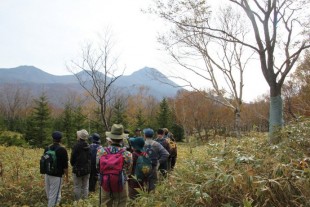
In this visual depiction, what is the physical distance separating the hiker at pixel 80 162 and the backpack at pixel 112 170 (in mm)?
2408

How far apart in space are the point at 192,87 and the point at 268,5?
817 cm

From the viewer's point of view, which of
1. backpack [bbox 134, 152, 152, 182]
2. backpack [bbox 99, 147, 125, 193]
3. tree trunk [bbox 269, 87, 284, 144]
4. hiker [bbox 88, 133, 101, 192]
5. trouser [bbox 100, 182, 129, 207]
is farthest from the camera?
hiker [bbox 88, 133, 101, 192]

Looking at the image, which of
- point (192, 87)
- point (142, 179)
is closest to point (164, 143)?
point (142, 179)

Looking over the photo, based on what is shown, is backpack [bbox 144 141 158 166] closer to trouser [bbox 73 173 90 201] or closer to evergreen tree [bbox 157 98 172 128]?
trouser [bbox 73 173 90 201]

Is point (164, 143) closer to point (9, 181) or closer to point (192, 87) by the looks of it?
point (9, 181)

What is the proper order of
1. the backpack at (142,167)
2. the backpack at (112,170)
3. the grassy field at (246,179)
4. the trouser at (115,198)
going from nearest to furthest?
the grassy field at (246,179)
the backpack at (112,170)
the trouser at (115,198)
the backpack at (142,167)

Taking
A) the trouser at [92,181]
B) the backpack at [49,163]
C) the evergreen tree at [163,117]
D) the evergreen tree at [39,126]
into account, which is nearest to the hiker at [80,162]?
the backpack at [49,163]

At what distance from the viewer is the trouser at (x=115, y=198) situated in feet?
16.7

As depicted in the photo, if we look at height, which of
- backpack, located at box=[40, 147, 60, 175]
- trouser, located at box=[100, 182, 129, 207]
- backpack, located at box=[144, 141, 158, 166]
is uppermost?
backpack, located at box=[144, 141, 158, 166]

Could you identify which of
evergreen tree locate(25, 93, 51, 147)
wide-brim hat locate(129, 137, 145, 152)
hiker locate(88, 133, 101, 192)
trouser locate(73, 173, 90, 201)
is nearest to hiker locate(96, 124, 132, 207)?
wide-brim hat locate(129, 137, 145, 152)

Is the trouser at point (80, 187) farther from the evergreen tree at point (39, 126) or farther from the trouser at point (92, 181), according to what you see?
the evergreen tree at point (39, 126)

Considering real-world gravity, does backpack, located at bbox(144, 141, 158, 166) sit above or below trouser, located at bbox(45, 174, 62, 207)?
above

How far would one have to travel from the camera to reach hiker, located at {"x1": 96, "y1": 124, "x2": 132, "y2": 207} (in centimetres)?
481

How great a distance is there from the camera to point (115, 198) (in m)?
5.11
